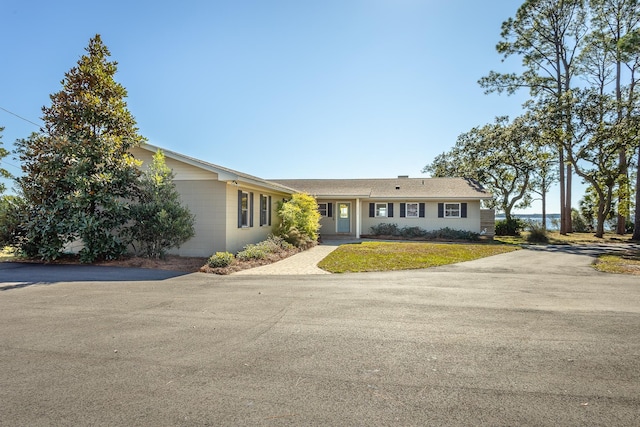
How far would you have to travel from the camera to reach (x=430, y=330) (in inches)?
174

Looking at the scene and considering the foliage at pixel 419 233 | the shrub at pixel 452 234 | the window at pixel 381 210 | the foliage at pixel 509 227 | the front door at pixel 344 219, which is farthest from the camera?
the foliage at pixel 509 227

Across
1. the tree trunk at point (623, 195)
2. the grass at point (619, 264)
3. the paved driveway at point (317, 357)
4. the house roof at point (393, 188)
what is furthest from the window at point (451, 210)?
the paved driveway at point (317, 357)

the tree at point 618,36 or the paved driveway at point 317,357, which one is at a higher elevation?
the tree at point 618,36

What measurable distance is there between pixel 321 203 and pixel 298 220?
272 inches

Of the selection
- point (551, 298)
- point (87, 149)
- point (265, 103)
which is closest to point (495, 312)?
point (551, 298)

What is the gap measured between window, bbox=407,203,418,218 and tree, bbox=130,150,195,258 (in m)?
15.3

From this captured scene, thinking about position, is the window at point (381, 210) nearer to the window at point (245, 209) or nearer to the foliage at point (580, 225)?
the window at point (245, 209)

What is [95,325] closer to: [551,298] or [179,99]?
[551,298]

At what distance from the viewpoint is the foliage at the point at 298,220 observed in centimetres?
1505


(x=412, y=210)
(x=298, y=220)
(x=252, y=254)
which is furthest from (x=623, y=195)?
(x=252, y=254)

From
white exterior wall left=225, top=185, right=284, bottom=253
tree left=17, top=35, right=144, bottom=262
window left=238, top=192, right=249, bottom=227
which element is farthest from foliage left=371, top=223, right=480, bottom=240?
tree left=17, top=35, right=144, bottom=262

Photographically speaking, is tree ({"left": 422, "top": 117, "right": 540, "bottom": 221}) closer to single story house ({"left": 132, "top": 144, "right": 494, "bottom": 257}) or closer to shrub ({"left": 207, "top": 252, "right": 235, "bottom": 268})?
single story house ({"left": 132, "top": 144, "right": 494, "bottom": 257})

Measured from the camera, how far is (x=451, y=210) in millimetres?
21703

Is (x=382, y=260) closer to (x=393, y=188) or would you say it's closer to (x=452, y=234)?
(x=452, y=234)
